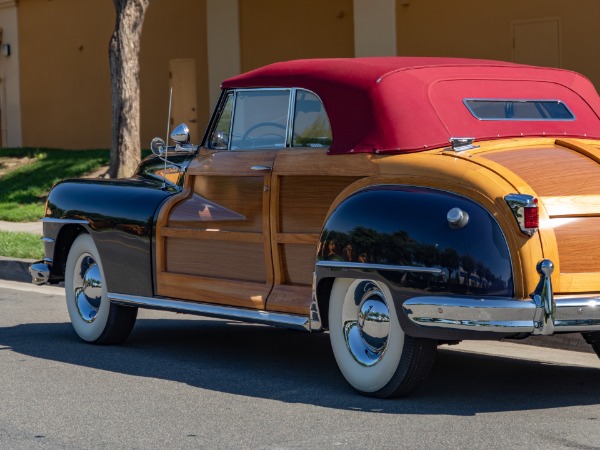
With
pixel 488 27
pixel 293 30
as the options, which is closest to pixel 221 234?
pixel 488 27

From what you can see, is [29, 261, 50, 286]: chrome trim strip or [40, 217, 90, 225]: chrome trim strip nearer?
[40, 217, 90, 225]: chrome trim strip

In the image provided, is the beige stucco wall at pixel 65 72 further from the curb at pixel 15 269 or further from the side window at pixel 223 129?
the side window at pixel 223 129

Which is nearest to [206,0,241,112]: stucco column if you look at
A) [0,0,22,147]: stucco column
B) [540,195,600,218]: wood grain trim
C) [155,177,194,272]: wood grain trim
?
[0,0,22,147]: stucco column

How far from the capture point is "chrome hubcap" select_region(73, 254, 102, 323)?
823 cm

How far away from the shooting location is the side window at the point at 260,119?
708 centimetres

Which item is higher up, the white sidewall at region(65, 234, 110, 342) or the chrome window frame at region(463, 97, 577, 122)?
the chrome window frame at region(463, 97, 577, 122)

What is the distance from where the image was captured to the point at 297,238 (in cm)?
668

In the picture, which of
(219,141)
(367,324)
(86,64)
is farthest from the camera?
(86,64)

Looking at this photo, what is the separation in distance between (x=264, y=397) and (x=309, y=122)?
5.20ft

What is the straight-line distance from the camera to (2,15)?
93.7ft

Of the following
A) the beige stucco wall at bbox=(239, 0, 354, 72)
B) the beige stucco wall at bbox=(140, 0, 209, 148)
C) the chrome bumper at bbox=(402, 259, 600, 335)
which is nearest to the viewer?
the chrome bumper at bbox=(402, 259, 600, 335)

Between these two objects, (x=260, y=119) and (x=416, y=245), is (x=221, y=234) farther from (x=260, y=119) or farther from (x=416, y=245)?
(x=416, y=245)

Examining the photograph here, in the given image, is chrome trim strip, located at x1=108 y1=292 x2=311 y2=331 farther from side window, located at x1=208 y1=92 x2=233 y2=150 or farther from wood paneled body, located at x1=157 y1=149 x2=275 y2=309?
side window, located at x1=208 y1=92 x2=233 y2=150

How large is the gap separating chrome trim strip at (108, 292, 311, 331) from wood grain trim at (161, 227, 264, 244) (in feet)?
1.29
